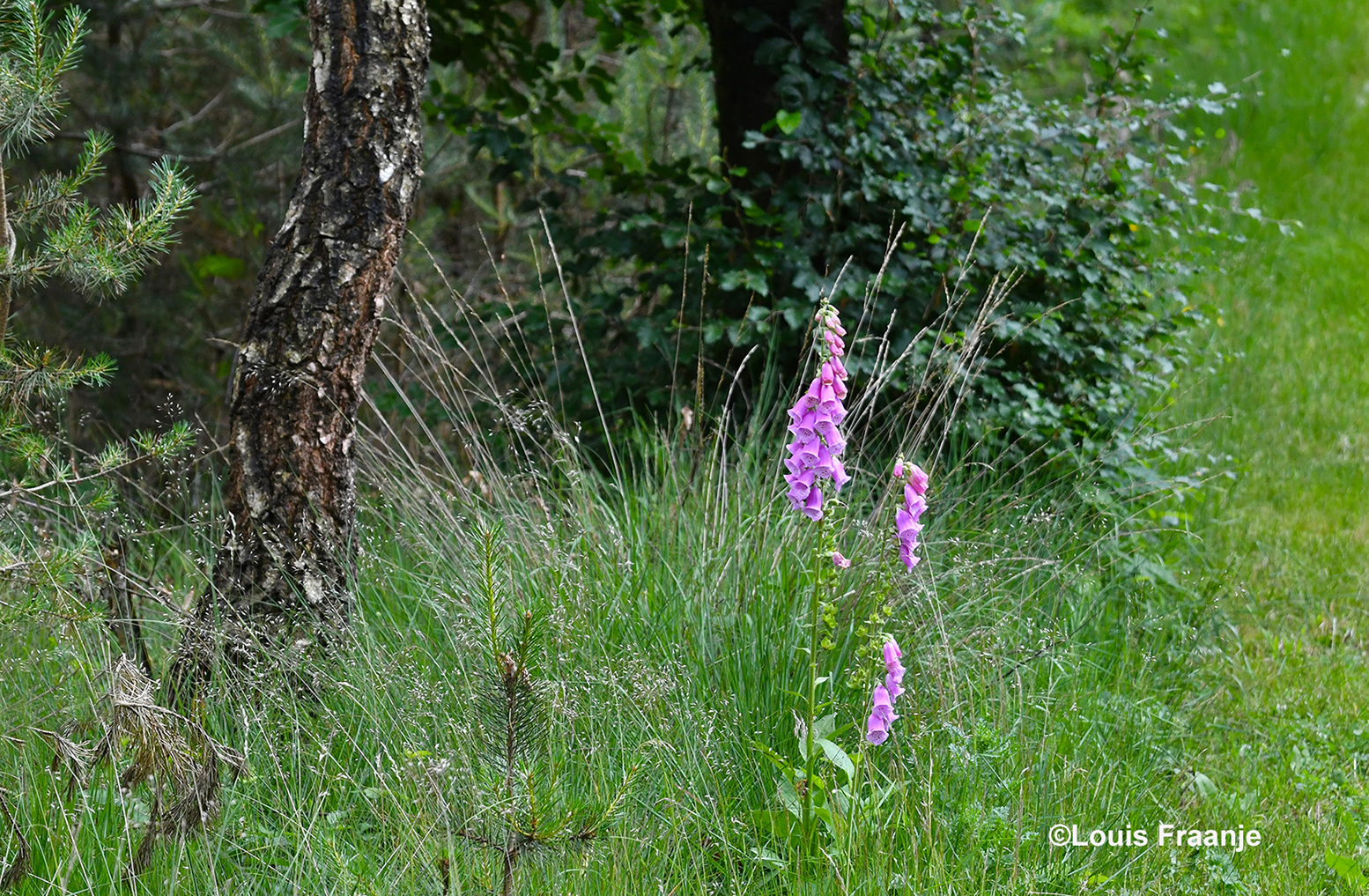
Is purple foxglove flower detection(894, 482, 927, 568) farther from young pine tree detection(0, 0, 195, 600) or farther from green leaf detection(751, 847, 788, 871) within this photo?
young pine tree detection(0, 0, 195, 600)

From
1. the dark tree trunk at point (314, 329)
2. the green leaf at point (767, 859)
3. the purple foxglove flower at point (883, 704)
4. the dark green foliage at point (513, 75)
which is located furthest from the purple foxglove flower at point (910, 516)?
the dark green foliage at point (513, 75)

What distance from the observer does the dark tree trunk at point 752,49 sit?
14.1ft

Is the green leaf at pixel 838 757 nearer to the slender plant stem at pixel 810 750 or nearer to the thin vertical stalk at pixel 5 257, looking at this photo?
the slender plant stem at pixel 810 750

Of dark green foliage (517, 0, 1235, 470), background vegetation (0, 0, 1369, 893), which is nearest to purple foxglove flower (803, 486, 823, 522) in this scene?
background vegetation (0, 0, 1369, 893)

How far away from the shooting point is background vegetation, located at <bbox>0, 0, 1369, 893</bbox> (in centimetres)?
226

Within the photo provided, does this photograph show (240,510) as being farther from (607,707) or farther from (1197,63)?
(1197,63)

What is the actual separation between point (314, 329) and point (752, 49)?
2.43 metres

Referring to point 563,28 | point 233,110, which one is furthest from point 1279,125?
point 233,110

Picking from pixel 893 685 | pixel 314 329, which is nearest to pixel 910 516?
pixel 893 685

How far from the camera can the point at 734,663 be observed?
2.71 meters

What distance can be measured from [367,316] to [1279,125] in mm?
7580

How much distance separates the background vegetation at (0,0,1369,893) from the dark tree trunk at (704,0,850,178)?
329mm

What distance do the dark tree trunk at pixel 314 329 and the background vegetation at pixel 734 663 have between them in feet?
0.68

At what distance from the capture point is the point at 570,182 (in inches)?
201
